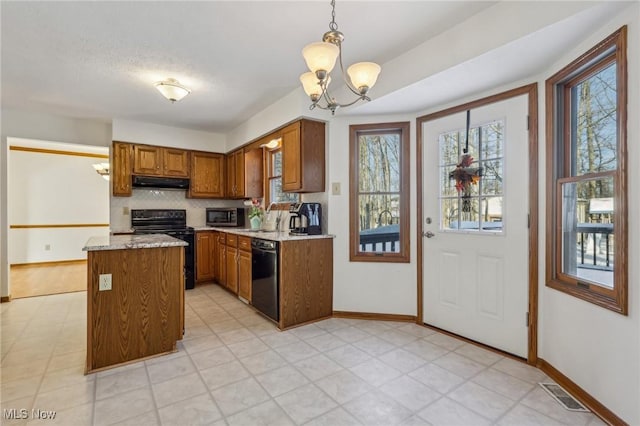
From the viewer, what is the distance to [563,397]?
192 cm

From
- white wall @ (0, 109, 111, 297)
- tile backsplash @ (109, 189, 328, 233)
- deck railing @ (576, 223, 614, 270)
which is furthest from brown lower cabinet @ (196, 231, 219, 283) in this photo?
deck railing @ (576, 223, 614, 270)

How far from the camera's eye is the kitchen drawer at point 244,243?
146 inches

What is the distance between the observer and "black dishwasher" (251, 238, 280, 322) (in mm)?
3125

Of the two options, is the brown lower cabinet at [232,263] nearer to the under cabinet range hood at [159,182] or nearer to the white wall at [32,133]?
the under cabinet range hood at [159,182]

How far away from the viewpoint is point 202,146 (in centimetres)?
521

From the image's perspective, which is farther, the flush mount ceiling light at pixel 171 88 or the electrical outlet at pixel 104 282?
the flush mount ceiling light at pixel 171 88

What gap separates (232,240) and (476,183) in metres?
3.08

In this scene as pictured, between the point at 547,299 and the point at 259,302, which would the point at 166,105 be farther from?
the point at 547,299

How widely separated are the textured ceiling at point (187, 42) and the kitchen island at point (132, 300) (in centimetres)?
160

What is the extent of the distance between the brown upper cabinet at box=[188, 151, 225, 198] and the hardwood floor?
2249mm

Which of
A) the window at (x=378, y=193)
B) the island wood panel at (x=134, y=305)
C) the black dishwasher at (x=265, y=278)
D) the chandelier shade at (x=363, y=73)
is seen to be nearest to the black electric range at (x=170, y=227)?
the black dishwasher at (x=265, y=278)

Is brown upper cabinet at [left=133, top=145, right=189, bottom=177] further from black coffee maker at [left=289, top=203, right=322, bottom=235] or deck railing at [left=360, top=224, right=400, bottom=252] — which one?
deck railing at [left=360, top=224, right=400, bottom=252]

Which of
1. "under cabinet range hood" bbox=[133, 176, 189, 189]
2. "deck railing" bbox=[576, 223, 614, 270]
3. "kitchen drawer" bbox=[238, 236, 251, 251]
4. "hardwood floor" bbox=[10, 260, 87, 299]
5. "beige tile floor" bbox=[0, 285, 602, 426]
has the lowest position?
"beige tile floor" bbox=[0, 285, 602, 426]

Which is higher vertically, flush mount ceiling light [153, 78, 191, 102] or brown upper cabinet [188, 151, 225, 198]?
flush mount ceiling light [153, 78, 191, 102]
